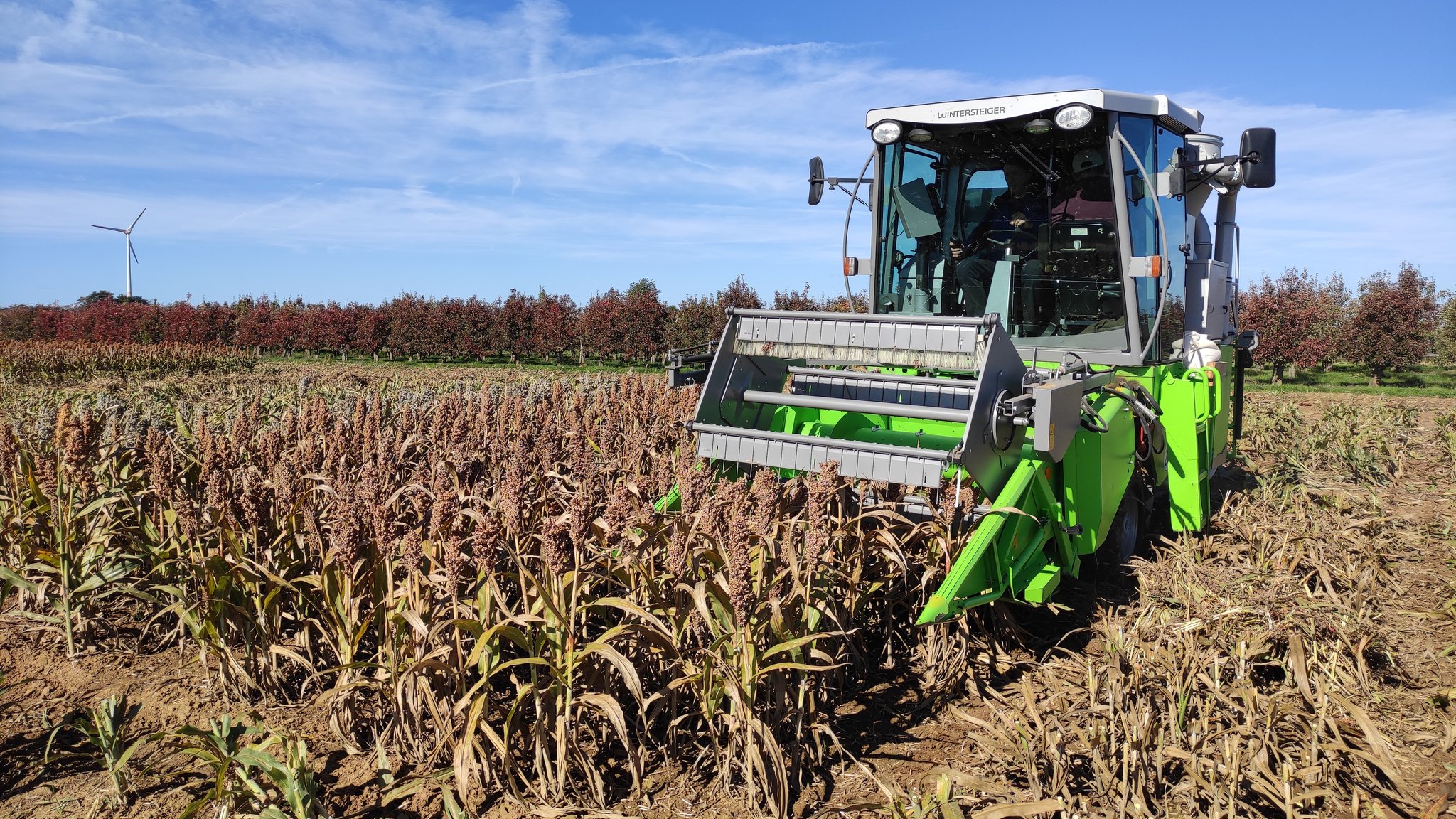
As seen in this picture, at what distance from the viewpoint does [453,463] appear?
12.9 ft

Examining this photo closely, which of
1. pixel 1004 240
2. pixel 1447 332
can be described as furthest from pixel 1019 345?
pixel 1447 332

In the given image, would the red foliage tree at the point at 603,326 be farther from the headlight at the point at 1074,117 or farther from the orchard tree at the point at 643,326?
the headlight at the point at 1074,117

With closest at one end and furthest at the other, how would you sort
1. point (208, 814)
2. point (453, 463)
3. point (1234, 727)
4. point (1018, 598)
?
point (208, 814), point (1234, 727), point (1018, 598), point (453, 463)

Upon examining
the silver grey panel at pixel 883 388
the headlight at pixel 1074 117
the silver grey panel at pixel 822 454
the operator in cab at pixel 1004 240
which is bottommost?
the silver grey panel at pixel 822 454

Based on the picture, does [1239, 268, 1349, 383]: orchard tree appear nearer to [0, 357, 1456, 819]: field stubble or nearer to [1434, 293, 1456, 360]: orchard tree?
[1434, 293, 1456, 360]: orchard tree

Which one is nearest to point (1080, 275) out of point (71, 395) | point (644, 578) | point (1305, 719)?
point (1305, 719)

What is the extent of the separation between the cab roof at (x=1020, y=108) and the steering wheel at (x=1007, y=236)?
685 mm

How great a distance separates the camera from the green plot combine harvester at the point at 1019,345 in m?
3.43

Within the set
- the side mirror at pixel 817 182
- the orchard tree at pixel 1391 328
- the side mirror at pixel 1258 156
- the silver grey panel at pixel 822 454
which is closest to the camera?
the silver grey panel at pixel 822 454

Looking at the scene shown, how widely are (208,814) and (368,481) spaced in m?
1.00

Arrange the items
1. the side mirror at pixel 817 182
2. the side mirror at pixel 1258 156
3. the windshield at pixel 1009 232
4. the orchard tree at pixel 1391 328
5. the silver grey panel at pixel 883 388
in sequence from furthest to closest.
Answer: the orchard tree at pixel 1391 328
the side mirror at pixel 817 182
the windshield at pixel 1009 232
the side mirror at pixel 1258 156
the silver grey panel at pixel 883 388

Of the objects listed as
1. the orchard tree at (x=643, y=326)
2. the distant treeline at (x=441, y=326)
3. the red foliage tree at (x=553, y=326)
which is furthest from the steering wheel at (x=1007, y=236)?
the red foliage tree at (x=553, y=326)

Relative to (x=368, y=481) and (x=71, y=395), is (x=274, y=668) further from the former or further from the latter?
(x=71, y=395)

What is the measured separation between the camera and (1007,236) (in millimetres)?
5148
